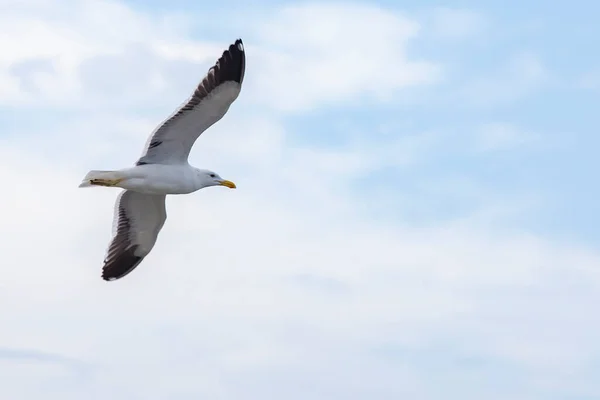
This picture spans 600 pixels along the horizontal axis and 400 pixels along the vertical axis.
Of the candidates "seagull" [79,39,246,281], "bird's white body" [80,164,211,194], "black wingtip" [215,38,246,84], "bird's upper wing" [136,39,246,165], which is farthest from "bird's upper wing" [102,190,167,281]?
"black wingtip" [215,38,246,84]

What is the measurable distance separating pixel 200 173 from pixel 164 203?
1558mm

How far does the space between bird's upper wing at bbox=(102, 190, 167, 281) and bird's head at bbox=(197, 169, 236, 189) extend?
135 centimetres

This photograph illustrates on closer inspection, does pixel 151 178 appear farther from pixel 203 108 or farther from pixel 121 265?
pixel 121 265

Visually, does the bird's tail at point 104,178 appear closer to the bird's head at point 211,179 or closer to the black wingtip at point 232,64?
the bird's head at point 211,179

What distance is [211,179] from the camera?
24.0 m

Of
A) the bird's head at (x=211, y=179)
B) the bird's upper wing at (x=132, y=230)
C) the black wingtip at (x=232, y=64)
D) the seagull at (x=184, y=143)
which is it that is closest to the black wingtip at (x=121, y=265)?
the bird's upper wing at (x=132, y=230)

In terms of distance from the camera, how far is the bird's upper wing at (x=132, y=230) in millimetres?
24875

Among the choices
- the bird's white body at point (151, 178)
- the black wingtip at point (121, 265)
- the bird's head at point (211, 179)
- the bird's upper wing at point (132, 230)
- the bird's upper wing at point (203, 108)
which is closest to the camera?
the bird's upper wing at point (203, 108)

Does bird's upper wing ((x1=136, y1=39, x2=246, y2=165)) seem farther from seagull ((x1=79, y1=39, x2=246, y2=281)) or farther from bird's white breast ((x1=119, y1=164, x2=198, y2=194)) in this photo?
bird's white breast ((x1=119, y1=164, x2=198, y2=194))

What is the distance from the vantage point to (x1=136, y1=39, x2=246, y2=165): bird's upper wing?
893 inches

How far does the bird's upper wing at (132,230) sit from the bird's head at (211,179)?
4.43 feet

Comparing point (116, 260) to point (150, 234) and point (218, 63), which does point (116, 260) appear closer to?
point (150, 234)

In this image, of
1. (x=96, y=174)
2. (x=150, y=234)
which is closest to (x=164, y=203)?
(x=150, y=234)

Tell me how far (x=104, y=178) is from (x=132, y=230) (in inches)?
109
